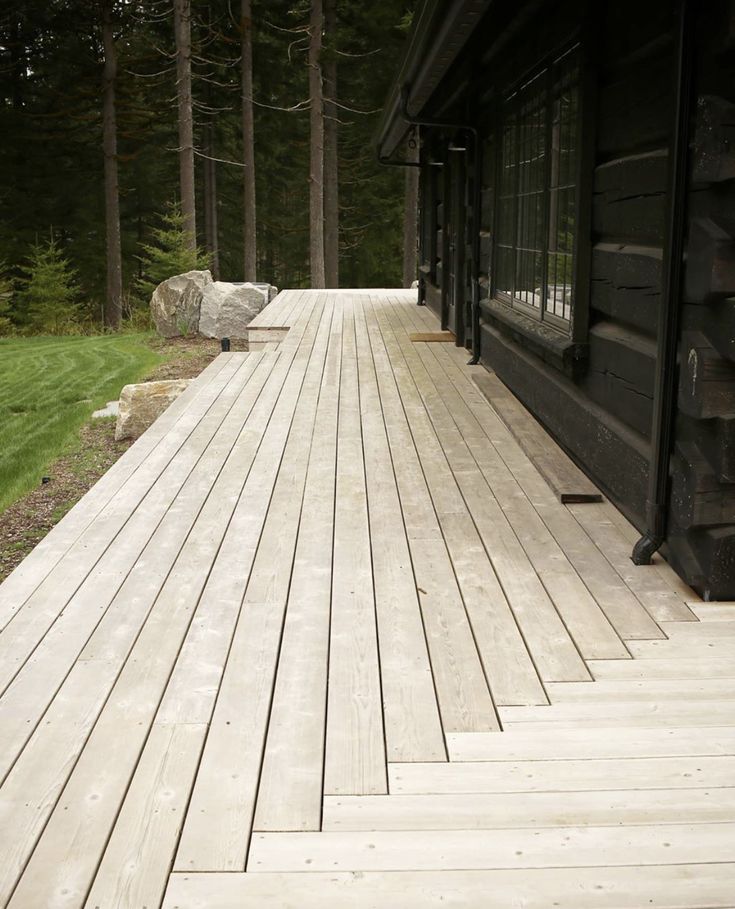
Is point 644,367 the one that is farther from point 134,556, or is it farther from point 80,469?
point 80,469

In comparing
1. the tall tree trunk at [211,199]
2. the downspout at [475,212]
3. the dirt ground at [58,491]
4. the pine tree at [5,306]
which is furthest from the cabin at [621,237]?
the tall tree trunk at [211,199]

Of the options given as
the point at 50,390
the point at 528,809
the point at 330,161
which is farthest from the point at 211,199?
the point at 528,809

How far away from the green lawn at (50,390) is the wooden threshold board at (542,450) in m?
2.75

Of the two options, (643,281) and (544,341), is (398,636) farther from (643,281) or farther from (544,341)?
(544,341)

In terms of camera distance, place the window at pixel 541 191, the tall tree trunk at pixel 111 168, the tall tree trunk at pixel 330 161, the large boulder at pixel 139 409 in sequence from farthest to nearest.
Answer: the tall tree trunk at pixel 330 161 → the tall tree trunk at pixel 111 168 → the large boulder at pixel 139 409 → the window at pixel 541 191

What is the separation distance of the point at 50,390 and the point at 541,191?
17.8 feet

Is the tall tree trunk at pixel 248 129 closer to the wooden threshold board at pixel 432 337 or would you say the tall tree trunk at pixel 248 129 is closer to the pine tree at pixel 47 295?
the pine tree at pixel 47 295

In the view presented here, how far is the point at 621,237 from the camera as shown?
3.74m

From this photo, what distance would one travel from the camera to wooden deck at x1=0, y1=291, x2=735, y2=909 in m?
1.70

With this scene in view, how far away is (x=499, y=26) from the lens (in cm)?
569

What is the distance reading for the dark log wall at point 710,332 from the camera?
265cm

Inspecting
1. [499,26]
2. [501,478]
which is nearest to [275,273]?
[499,26]

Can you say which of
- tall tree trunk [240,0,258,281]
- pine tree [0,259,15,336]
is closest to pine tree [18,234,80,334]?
pine tree [0,259,15,336]

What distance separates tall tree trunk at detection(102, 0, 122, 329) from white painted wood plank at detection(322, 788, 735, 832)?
1785 centimetres
